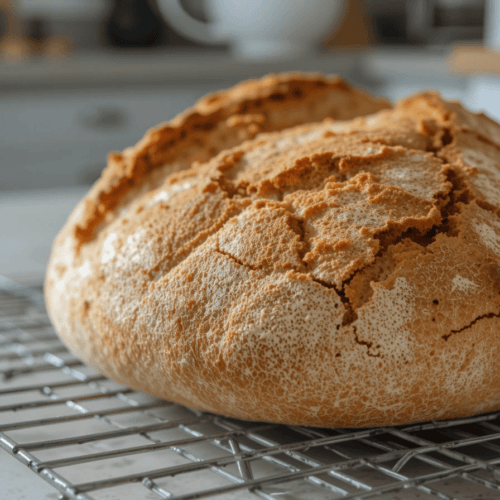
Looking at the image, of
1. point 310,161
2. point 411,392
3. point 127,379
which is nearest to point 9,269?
point 127,379

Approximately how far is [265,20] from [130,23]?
2.92ft

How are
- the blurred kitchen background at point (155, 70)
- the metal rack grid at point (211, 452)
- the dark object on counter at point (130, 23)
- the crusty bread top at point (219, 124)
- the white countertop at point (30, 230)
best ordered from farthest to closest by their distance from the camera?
the dark object on counter at point (130, 23) < the blurred kitchen background at point (155, 70) < the white countertop at point (30, 230) < the crusty bread top at point (219, 124) < the metal rack grid at point (211, 452)

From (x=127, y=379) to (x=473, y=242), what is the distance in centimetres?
33

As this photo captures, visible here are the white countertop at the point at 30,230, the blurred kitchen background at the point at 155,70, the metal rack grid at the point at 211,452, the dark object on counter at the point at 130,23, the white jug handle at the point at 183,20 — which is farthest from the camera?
the dark object on counter at the point at 130,23

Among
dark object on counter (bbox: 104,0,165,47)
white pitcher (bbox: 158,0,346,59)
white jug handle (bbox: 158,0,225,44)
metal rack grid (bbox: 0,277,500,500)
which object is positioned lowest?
metal rack grid (bbox: 0,277,500,500)

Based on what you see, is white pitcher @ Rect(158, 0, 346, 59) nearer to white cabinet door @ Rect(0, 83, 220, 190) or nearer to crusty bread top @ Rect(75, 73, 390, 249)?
white cabinet door @ Rect(0, 83, 220, 190)

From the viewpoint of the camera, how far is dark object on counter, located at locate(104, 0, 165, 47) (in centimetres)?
338

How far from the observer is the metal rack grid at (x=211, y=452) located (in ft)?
1.55

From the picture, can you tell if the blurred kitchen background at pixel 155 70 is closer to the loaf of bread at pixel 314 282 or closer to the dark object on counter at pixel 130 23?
the dark object on counter at pixel 130 23

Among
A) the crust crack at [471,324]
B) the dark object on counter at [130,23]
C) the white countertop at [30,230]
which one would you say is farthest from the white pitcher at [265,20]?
the crust crack at [471,324]

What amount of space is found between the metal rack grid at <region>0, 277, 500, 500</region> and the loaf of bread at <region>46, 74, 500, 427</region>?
0.02 m

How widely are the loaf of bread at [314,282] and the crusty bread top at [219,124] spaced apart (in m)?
0.06

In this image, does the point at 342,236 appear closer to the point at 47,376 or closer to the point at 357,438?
the point at 357,438

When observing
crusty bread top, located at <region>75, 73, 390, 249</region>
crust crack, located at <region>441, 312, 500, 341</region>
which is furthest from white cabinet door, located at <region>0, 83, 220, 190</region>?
crust crack, located at <region>441, 312, 500, 341</region>
